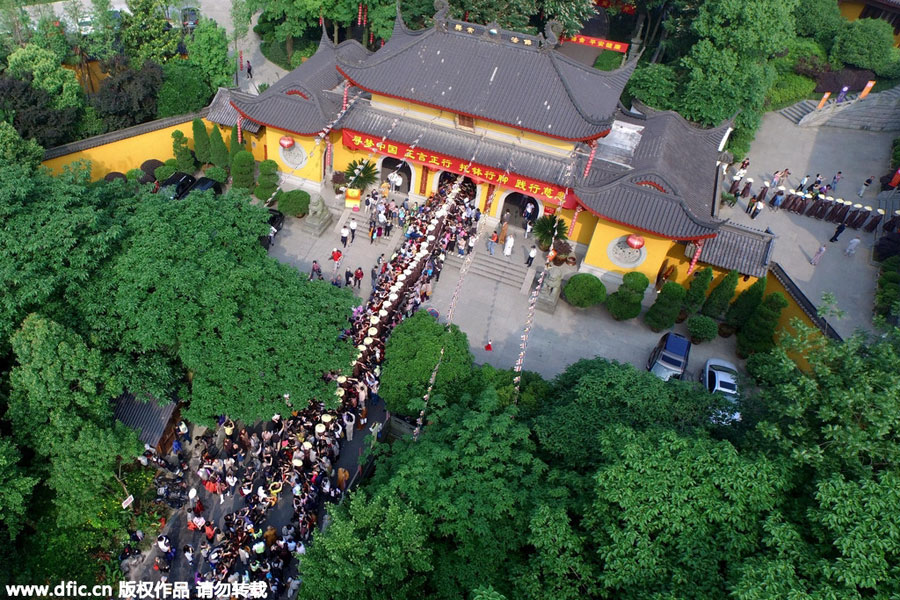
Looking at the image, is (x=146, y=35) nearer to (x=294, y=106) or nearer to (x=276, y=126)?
(x=294, y=106)

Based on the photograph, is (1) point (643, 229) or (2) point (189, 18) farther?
(2) point (189, 18)

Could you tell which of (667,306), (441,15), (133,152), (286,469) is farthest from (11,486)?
(441,15)

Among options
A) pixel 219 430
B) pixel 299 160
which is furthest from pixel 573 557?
pixel 299 160

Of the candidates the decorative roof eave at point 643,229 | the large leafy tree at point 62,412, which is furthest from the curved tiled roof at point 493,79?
the large leafy tree at point 62,412

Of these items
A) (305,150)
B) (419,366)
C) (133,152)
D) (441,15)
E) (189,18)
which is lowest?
(133,152)

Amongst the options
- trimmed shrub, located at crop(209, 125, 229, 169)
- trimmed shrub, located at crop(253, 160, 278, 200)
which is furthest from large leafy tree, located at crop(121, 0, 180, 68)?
trimmed shrub, located at crop(253, 160, 278, 200)

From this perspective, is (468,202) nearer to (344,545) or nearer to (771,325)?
(771,325)

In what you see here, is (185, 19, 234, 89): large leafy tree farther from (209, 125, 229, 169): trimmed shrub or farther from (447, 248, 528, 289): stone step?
(447, 248, 528, 289): stone step

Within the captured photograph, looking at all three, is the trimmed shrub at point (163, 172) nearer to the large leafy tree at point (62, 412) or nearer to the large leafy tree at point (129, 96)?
the large leafy tree at point (129, 96)
